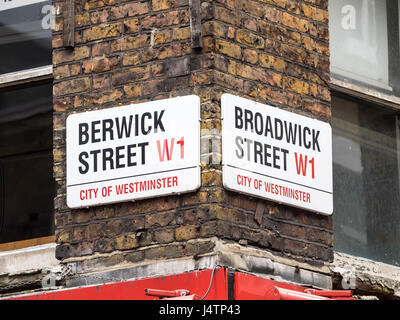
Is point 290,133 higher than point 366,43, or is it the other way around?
point 366,43

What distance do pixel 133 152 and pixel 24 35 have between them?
1.45m

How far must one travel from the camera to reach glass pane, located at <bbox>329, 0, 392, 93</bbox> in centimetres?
908

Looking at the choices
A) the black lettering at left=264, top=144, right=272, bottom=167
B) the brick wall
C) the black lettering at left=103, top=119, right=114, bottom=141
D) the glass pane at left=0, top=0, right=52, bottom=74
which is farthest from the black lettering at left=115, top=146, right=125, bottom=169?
the glass pane at left=0, top=0, right=52, bottom=74

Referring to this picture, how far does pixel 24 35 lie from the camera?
8.80 metres

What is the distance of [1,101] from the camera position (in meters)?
8.75

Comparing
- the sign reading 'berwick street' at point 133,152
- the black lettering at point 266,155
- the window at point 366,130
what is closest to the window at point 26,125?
the sign reading 'berwick street' at point 133,152

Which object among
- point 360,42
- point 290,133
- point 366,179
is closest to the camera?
point 290,133

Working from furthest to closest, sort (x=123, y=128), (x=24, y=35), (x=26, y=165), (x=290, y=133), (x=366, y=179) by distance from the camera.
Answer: (x=366, y=179)
(x=24, y=35)
(x=26, y=165)
(x=290, y=133)
(x=123, y=128)

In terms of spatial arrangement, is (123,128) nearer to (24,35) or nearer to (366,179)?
(24,35)

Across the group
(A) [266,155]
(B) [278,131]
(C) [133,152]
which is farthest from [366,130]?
(C) [133,152]

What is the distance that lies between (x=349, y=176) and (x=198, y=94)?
160cm

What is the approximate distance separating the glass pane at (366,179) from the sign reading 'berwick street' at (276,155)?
0.49m
